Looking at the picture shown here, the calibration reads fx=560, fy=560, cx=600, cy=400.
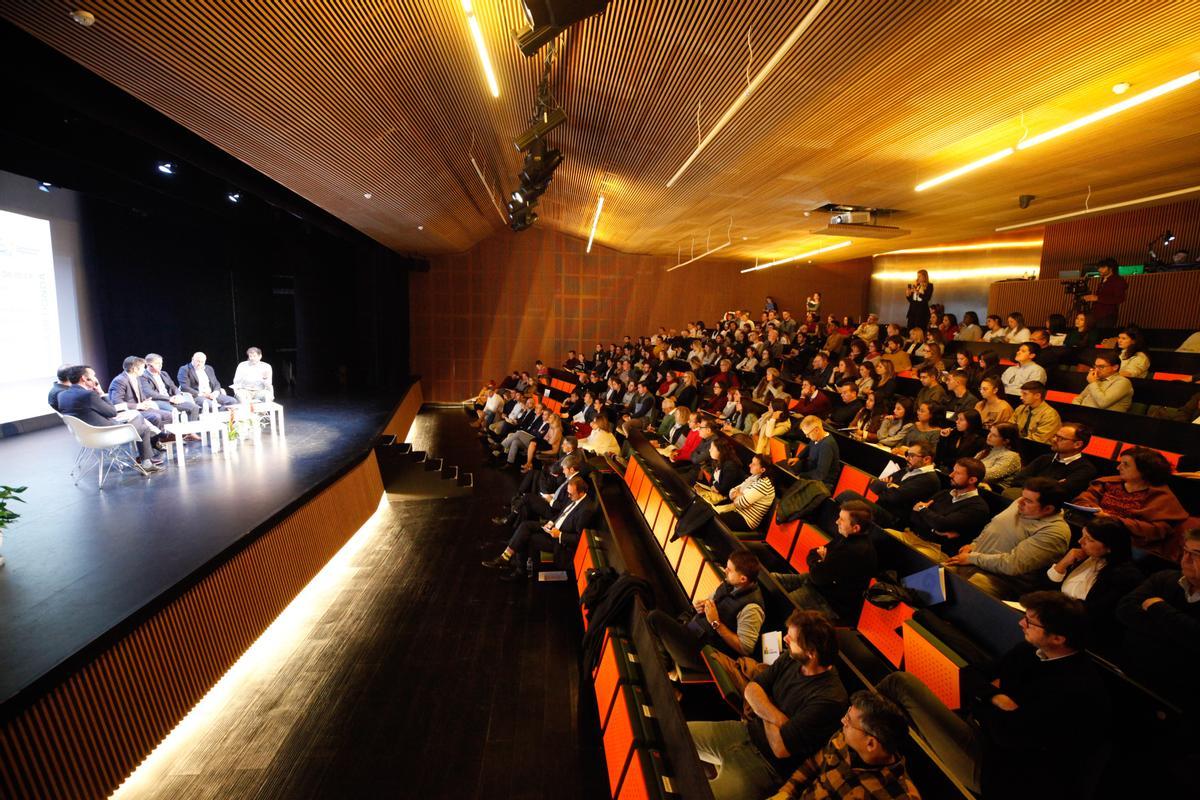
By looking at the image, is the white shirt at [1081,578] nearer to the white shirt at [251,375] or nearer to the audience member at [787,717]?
the audience member at [787,717]

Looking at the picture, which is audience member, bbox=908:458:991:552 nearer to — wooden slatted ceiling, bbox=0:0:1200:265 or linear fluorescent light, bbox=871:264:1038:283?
wooden slatted ceiling, bbox=0:0:1200:265

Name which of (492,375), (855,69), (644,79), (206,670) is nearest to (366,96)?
(644,79)

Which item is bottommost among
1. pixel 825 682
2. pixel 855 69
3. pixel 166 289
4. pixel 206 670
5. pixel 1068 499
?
pixel 206 670

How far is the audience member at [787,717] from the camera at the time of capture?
6.31ft

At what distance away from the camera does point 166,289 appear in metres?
8.12

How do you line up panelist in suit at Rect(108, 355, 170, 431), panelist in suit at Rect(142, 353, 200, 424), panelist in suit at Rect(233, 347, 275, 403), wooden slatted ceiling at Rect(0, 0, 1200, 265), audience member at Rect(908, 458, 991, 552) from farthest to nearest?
panelist in suit at Rect(233, 347, 275, 403)
panelist in suit at Rect(142, 353, 200, 424)
panelist in suit at Rect(108, 355, 170, 431)
audience member at Rect(908, 458, 991, 552)
wooden slatted ceiling at Rect(0, 0, 1200, 265)

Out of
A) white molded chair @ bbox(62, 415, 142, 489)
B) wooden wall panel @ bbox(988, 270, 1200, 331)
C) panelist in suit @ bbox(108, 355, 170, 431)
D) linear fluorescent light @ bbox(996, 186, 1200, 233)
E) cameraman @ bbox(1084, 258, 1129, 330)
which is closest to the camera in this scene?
white molded chair @ bbox(62, 415, 142, 489)

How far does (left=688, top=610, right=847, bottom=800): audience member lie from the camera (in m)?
1.92

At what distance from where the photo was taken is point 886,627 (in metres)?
2.74

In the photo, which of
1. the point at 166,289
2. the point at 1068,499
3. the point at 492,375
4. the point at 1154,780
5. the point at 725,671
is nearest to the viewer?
the point at 1154,780

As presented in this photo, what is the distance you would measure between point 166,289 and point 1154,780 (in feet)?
34.9

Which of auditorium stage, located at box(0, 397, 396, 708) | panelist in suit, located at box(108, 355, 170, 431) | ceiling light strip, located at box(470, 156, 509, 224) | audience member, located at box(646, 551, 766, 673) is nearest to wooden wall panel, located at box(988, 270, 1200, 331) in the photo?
audience member, located at box(646, 551, 766, 673)

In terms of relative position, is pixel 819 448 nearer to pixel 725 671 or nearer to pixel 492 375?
pixel 725 671

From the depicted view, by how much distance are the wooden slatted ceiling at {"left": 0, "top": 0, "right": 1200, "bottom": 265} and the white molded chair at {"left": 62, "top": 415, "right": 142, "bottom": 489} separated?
2.64 m
